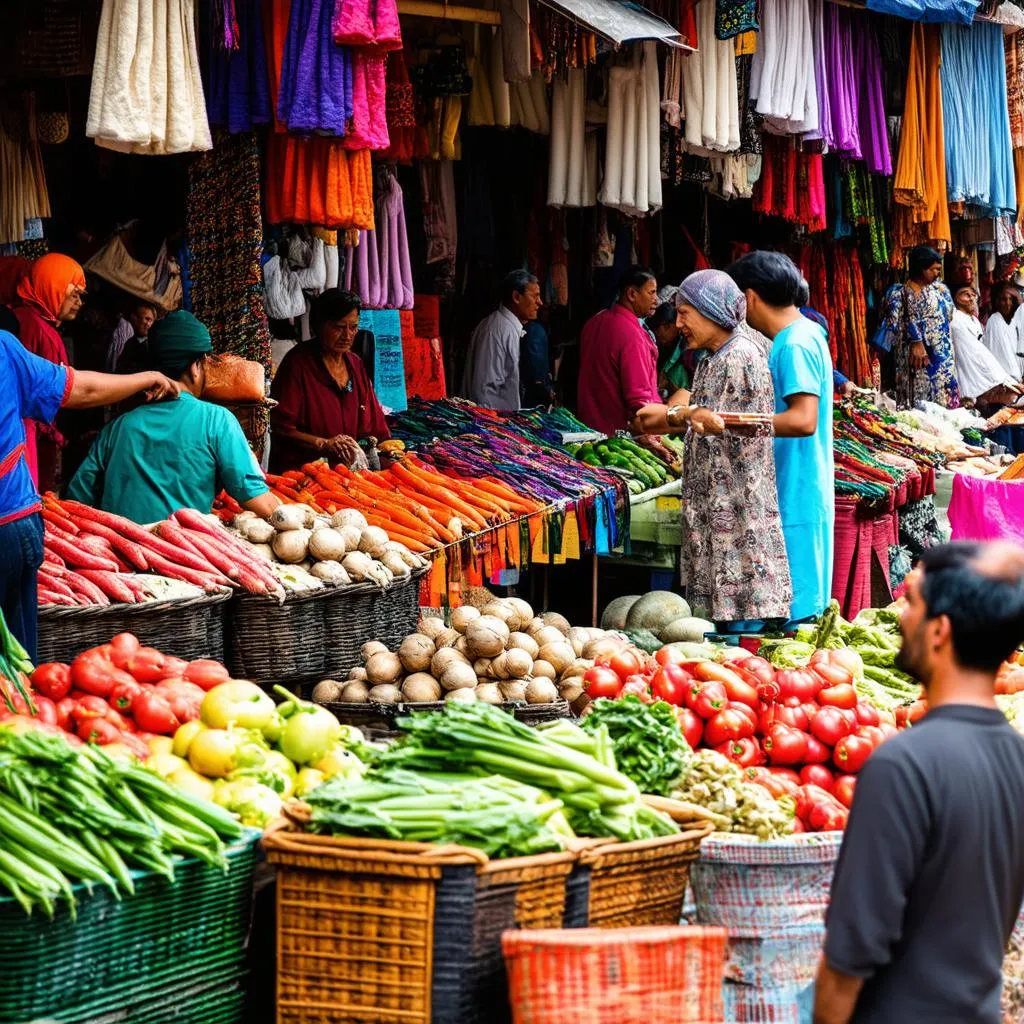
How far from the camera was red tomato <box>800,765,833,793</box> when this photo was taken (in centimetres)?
459

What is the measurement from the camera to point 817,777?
181 inches

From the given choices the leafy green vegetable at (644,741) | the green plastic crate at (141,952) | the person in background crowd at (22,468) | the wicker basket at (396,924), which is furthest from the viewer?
the person in background crowd at (22,468)

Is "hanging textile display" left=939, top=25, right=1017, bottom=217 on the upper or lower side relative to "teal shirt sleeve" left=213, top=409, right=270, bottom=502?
upper

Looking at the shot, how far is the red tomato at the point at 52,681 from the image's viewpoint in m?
4.33

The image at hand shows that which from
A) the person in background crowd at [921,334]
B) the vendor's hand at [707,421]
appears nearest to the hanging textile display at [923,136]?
the person in background crowd at [921,334]

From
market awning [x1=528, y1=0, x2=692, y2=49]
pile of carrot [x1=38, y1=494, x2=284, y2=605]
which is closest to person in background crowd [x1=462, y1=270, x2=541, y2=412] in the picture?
market awning [x1=528, y1=0, x2=692, y2=49]

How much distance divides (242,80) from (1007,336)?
10462mm

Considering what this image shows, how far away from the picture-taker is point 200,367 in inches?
267

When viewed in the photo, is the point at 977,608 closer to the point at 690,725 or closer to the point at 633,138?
the point at 690,725

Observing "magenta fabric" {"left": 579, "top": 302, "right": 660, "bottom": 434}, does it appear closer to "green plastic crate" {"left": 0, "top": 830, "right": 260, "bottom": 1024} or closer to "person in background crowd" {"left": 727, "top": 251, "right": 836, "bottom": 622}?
"person in background crowd" {"left": 727, "top": 251, "right": 836, "bottom": 622}

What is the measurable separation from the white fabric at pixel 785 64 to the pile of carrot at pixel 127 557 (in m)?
6.02

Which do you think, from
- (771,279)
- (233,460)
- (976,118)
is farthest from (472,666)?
(976,118)

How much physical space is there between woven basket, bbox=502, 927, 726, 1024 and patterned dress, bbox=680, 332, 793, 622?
3.51m

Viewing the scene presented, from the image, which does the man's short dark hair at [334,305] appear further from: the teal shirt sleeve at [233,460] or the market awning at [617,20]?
the teal shirt sleeve at [233,460]
